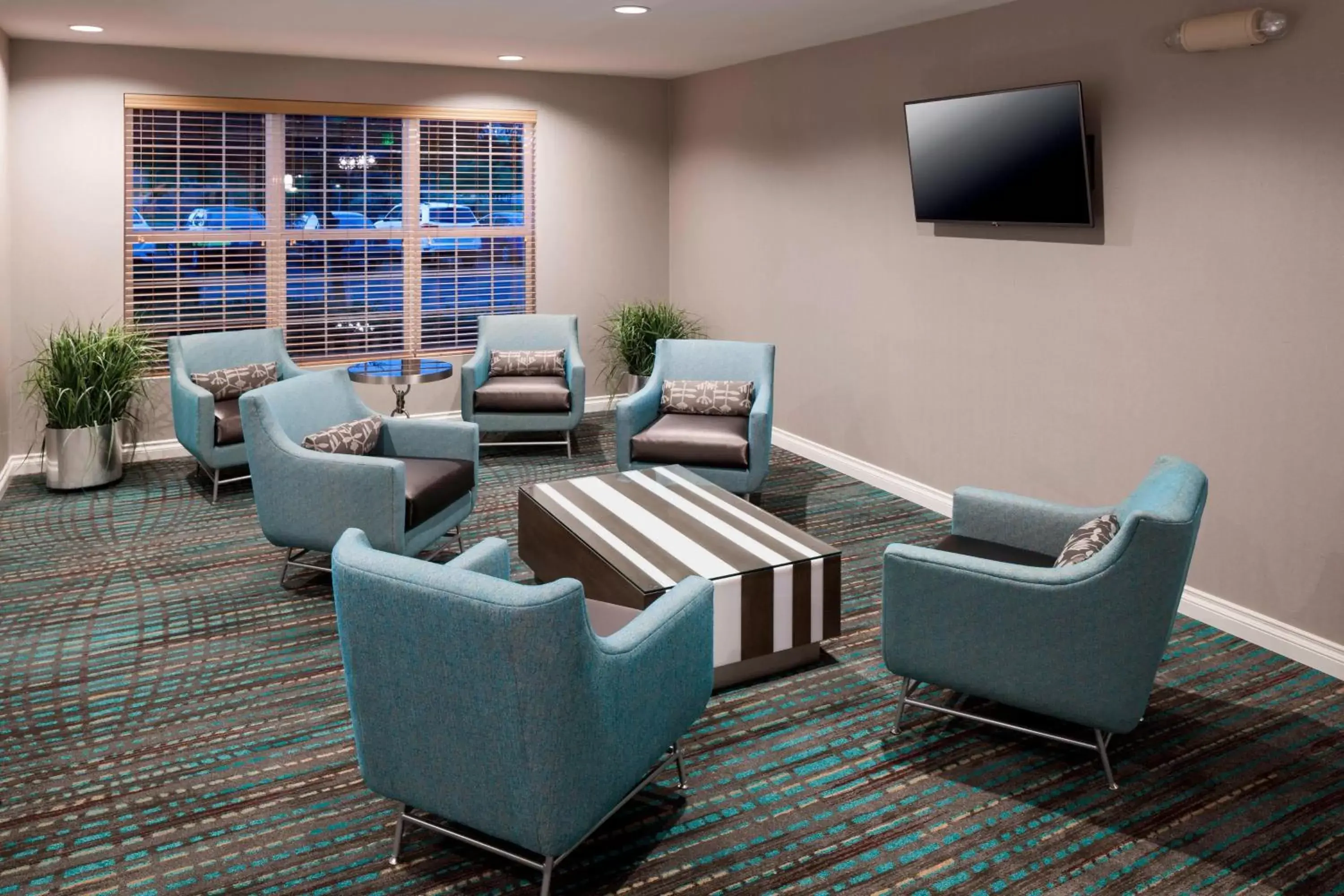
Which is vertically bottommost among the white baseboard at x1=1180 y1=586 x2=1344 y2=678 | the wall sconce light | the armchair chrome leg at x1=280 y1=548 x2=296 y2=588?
the white baseboard at x1=1180 y1=586 x2=1344 y2=678

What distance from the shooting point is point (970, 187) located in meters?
5.05

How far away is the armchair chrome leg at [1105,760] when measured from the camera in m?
3.02

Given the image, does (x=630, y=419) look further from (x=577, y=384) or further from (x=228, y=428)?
(x=228, y=428)

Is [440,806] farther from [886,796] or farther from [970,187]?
[970,187]

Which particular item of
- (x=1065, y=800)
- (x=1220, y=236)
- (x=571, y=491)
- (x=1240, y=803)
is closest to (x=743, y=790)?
(x=1065, y=800)

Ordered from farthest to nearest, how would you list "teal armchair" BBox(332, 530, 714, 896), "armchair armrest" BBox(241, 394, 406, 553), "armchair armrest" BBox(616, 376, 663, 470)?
"armchair armrest" BBox(616, 376, 663, 470)
"armchair armrest" BBox(241, 394, 406, 553)
"teal armchair" BBox(332, 530, 714, 896)

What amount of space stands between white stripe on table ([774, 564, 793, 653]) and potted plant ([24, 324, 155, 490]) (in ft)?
13.8

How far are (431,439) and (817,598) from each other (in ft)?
6.77

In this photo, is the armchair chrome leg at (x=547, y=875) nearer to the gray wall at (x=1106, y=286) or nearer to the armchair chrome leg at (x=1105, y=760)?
the armchair chrome leg at (x=1105, y=760)

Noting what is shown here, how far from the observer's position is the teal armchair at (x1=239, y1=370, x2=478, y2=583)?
427 cm

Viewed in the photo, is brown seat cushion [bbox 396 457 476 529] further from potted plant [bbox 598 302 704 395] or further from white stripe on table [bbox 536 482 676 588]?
potted plant [bbox 598 302 704 395]

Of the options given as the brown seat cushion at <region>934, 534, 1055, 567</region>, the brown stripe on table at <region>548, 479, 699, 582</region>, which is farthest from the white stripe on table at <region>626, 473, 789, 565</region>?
the brown seat cushion at <region>934, 534, 1055, 567</region>

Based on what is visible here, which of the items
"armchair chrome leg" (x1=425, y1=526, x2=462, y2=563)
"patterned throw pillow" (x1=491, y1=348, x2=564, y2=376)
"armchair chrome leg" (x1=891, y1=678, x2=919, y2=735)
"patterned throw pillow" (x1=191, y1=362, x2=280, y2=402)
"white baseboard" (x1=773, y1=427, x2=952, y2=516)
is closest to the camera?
"armchair chrome leg" (x1=891, y1=678, x2=919, y2=735)

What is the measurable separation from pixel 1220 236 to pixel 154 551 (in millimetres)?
4671
